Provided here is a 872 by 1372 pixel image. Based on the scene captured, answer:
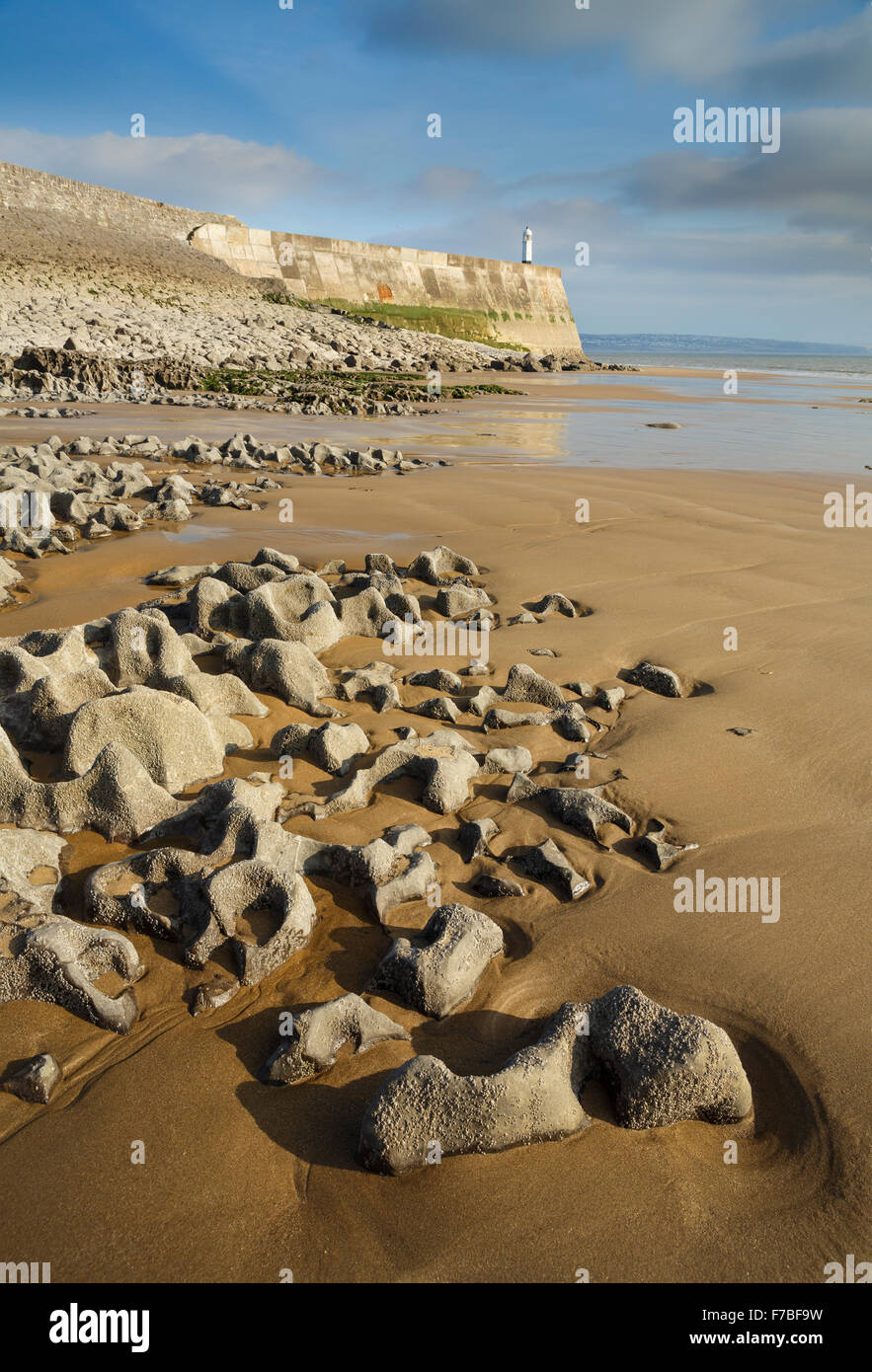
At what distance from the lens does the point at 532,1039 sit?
2256 mm

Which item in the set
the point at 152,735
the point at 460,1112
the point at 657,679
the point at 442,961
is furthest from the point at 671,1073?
the point at 657,679

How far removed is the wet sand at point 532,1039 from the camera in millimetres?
1741

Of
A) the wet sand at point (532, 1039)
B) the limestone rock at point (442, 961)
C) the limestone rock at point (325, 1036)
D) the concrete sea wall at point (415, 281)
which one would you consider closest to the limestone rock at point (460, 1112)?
the wet sand at point (532, 1039)

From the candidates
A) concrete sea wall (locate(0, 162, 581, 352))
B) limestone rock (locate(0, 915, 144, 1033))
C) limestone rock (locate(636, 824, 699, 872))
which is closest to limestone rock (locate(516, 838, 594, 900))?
limestone rock (locate(636, 824, 699, 872))

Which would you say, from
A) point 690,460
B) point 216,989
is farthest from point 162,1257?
point 690,460

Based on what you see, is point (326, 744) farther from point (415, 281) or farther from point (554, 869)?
point (415, 281)

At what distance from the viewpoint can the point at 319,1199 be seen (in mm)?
1823

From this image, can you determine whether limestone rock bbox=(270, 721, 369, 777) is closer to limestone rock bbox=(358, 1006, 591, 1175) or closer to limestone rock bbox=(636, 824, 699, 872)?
limestone rock bbox=(636, 824, 699, 872)

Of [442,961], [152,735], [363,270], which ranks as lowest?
[442,961]

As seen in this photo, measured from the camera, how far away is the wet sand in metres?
1.74

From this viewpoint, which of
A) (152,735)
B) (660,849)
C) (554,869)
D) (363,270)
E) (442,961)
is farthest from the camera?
(363,270)

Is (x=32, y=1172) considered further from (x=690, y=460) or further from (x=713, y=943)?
(x=690, y=460)

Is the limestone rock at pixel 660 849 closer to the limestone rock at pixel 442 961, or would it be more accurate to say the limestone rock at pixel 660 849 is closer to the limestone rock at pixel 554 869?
→ the limestone rock at pixel 554 869
